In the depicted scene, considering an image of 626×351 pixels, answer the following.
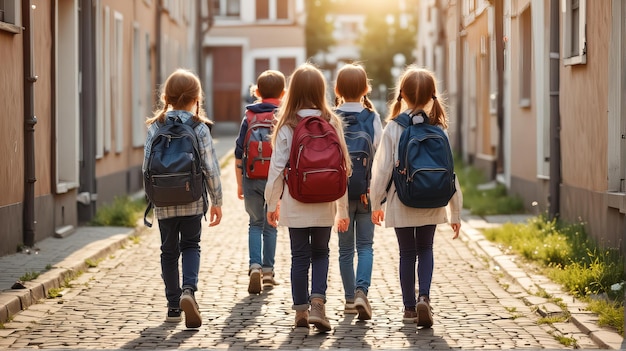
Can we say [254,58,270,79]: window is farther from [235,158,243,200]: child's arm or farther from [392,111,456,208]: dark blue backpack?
[392,111,456,208]: dark blue backpack

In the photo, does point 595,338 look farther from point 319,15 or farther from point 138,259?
point 319,15

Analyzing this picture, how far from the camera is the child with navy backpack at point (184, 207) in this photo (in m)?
8.28

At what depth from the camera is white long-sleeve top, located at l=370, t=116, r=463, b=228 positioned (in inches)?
320

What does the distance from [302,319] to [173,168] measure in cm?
125

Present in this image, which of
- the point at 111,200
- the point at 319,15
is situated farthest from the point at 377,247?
the point at 319,15

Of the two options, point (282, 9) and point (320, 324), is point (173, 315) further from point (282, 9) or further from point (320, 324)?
point (282, 9)

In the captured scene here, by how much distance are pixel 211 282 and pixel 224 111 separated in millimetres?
34582

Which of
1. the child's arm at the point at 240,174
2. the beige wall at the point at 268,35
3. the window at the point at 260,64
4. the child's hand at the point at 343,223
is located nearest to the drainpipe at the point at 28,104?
the child's arm at the point at 240,174

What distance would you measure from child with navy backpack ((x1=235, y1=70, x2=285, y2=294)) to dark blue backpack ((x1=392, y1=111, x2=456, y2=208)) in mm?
1986

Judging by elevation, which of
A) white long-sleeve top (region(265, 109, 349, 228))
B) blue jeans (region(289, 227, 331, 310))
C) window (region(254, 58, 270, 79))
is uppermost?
window (region(254, 58, 270, 79))

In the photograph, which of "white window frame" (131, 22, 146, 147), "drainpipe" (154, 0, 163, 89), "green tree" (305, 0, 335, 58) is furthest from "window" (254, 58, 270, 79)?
"white window frame" (131, 22, 146, 147)

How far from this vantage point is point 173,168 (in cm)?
809

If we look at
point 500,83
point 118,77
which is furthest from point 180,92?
point 500,83

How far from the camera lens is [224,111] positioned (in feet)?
147
